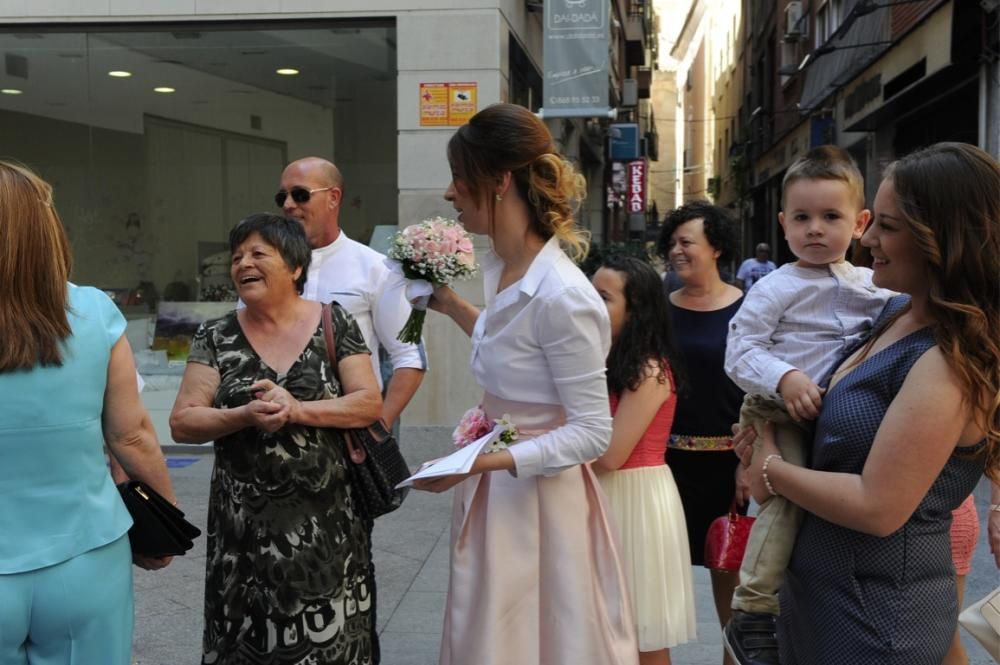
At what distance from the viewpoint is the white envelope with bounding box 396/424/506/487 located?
2.63m

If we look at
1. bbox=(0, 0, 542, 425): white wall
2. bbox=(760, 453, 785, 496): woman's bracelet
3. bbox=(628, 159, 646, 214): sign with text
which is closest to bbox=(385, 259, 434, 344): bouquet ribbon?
bbox=(760, 453, 785, 496): woman's bracelet

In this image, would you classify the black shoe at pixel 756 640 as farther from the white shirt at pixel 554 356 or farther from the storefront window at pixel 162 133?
the storefront window at pixel 162 133

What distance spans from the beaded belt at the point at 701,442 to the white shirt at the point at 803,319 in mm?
1413

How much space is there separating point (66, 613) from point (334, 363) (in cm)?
126

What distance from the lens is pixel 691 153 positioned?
80562 millimetres

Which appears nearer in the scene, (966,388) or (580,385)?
(966,388)

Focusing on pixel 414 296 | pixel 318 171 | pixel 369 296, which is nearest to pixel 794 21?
pixel 318 171

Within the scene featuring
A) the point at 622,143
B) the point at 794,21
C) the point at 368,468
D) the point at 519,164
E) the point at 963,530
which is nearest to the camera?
the point at 519,164

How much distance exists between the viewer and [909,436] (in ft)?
7.00

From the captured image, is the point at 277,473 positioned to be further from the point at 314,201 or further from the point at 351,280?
the point at 314,201

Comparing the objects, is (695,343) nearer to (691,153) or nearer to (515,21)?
(515,21)

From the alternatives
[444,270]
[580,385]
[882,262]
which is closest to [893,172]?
[882,262]

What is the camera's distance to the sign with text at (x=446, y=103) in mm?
9055

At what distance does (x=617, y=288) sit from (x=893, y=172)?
181 cm
